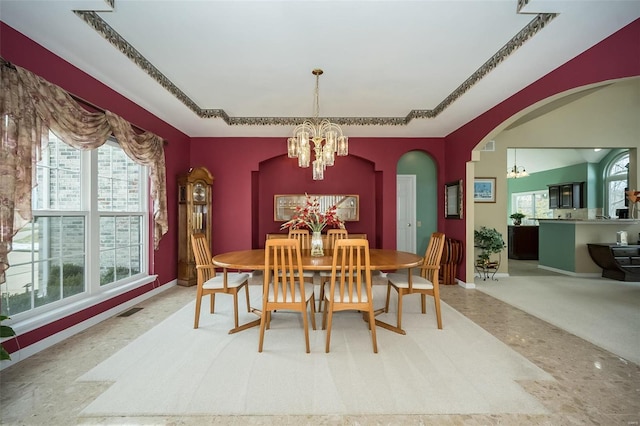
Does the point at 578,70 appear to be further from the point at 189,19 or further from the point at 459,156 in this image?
the point at 189,19

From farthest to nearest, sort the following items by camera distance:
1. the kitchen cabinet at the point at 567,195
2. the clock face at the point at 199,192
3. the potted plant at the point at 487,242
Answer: the kitchen cabinet at the point at 567,195 → the potted plant at the point at 487,242 → the clock face at the point at 199,192

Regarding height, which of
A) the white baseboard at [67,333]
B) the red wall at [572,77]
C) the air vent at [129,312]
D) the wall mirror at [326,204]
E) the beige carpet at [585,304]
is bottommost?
the beige carpet at [585,304]

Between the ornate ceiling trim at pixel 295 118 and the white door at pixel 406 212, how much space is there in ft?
4.97

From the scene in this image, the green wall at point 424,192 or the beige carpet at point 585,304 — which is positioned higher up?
the green wall at point 424,192

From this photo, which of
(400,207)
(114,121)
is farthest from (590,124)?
(114,121)

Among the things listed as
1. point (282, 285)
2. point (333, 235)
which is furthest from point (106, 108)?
point (333, 235)

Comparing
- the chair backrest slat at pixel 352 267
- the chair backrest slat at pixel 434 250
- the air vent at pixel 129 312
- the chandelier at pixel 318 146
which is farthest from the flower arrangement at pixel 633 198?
the air vent at pixel 129 312

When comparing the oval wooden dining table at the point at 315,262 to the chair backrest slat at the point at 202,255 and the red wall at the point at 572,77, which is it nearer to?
the chair backrest slat at the point at 202,255

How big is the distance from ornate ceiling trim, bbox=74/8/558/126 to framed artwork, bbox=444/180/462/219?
1.34 m

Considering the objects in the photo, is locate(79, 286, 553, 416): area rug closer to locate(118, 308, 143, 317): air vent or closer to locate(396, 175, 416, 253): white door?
locate(118, 308, 143, 317): air vent

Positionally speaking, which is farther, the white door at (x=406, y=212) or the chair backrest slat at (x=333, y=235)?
the white door at (x=406, y=212)

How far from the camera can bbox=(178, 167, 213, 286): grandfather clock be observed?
4.58 m

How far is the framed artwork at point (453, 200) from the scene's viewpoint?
4750 mm

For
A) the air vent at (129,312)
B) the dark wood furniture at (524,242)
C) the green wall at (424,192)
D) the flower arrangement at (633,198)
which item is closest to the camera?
the air vent at (129,312)
